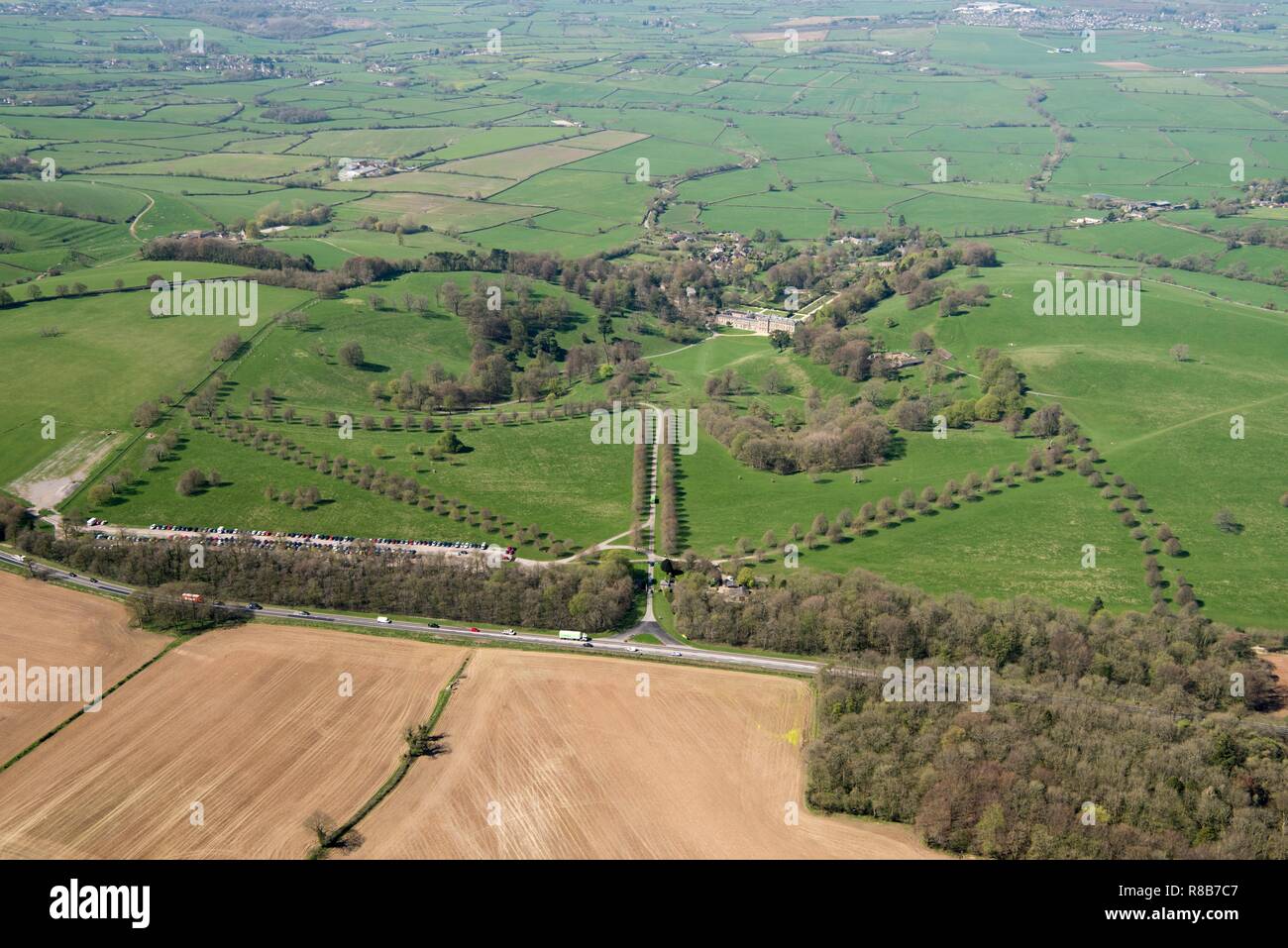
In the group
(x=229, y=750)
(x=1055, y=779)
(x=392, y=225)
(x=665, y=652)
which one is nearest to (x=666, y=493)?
(x=665, y=652)

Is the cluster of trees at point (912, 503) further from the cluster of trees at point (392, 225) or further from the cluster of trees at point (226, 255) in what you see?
the cluster of trees at point (392, 225)

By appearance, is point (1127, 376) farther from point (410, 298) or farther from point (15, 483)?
point (15, 483)

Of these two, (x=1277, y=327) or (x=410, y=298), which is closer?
(x=1277, y=327)

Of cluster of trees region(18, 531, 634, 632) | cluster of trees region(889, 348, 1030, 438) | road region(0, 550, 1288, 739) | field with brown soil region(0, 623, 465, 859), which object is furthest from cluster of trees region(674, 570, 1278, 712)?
cluster of trees region(889, 348, 1030, 438)

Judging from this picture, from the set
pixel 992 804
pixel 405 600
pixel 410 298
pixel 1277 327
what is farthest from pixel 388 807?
pixel 1277 327

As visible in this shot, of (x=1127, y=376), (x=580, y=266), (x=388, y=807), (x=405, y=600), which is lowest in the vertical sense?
(x=388, y=807)

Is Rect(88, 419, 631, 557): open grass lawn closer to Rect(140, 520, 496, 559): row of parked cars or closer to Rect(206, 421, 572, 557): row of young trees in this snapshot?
Rect(206, 421, 572, 557): row of young trees

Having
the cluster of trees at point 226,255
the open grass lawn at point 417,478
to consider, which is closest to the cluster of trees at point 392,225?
the cluster of trees at point 226,255

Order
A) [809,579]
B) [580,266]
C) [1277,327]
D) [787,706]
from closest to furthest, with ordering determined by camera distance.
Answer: [787,706] → [809,579] → [1277,327] → [580,266]
